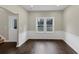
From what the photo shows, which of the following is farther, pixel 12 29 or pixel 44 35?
pixel 44 35

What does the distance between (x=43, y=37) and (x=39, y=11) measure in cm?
206

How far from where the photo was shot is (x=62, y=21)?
28.7 ft

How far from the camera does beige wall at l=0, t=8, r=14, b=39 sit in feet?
24.5

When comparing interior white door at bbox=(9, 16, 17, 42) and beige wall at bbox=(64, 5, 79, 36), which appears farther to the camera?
interior white door at bbox=(9, 16, 17, 42)

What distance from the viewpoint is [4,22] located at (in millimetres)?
7562

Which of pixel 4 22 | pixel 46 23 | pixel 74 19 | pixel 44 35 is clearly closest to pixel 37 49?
pixel 74 19

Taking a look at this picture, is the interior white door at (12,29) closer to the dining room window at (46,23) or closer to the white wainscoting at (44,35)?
the white wainscoting at (44,35)

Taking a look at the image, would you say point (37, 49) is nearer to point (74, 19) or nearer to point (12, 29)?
point (74, 19)

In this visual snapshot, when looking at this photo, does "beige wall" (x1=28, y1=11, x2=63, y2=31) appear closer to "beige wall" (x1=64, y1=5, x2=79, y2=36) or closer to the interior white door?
the interior white door

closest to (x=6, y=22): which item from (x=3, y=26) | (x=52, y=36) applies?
(x=3, y=26)

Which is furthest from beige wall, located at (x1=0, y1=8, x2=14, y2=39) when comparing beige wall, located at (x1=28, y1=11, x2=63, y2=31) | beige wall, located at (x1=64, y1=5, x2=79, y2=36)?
beige wall, located at (x1=64, y1=5, x2=79, y2=36)

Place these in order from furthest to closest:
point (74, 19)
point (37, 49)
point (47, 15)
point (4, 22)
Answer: point (47, 15) → point (4, 22) → point (37, 49) → point (74, 19)

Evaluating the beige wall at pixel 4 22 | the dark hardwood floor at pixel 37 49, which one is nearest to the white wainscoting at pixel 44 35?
the beige wall at pixel 4 22
